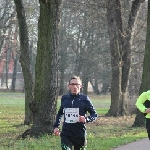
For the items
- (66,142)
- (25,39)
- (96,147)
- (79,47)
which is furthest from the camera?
(79,47)

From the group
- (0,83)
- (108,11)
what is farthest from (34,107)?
(0,83)

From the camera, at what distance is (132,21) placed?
2664cm

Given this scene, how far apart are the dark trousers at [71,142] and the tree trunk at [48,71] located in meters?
6.36

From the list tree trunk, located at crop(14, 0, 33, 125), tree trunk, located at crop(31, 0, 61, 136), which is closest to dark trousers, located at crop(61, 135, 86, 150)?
tree trunk, located at crop(31, 0, 61, 136)

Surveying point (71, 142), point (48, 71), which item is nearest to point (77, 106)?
→ point (71, 142)

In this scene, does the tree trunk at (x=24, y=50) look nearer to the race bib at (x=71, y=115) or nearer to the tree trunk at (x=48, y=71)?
the tree trunk at (x=48, y=71)

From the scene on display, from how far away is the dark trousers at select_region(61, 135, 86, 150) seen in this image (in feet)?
24.8

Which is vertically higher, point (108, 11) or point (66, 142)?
point (108, 11)

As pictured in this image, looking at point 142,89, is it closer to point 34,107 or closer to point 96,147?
point 34,107

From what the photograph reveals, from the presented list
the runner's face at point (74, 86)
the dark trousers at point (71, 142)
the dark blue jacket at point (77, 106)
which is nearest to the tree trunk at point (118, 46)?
the dark trousers at point (71, 142)

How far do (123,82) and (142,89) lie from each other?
8221 mm

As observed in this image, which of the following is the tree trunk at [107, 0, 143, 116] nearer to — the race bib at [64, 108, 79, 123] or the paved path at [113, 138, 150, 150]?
the paved path at [113, 138, 150, 150]

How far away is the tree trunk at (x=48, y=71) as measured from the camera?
14047 mm

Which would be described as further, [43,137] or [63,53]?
[63,53]
